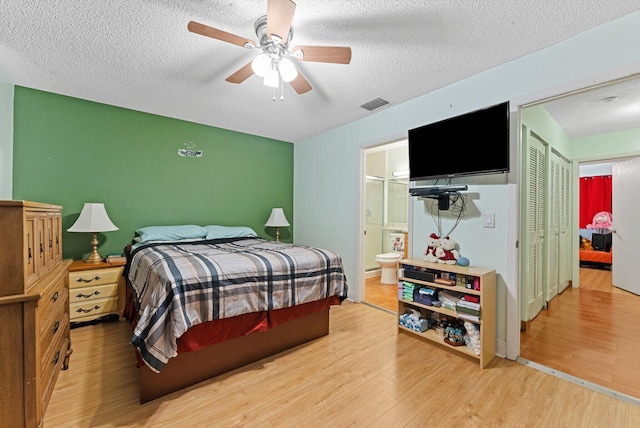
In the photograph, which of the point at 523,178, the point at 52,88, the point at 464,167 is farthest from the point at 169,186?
the point at 523,178

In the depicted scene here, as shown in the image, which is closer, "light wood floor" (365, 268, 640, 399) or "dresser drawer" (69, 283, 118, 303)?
"light wood floor" (365, 268, 640, 399)

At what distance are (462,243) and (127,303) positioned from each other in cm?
351

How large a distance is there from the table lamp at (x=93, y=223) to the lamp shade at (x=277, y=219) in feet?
6.72

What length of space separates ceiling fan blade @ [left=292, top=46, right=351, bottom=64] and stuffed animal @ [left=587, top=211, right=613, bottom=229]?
737cm

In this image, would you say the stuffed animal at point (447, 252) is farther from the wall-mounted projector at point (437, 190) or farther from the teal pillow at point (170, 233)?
the teal pillow at point (170, 233)

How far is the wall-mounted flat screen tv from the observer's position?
2.19 m

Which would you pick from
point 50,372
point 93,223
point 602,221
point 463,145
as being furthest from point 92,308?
point 602,221

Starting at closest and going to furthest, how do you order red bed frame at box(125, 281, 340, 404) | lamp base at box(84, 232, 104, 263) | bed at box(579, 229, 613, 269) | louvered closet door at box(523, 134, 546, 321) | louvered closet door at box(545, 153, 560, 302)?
1. red bed frame at box(125, 281, 340, 404)
2. louvered closet door at box(523, 134, 546, 321)
3. lamp base at box(84, 232, 104, 263)
4. louvered closet door at box(545, 153, 560, 302)
5. bed at box(579, 229, 613, 269)

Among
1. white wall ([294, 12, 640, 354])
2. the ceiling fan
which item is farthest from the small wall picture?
the ceiling fan

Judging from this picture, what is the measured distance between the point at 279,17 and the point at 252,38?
65 centimetres

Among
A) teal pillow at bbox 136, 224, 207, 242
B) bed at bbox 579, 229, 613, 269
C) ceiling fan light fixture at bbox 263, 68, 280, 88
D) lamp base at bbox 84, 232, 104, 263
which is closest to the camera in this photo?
ceiling fan light fixture at bbox 263, 68, 280, 88

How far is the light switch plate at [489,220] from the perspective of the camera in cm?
239

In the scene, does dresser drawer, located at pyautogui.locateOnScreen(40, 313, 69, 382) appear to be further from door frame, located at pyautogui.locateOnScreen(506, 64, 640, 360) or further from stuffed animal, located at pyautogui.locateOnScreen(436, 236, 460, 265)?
door frame, located at pyautogui.locateOnScreen(506, 64, 640, 360)

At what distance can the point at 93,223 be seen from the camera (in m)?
2.95
